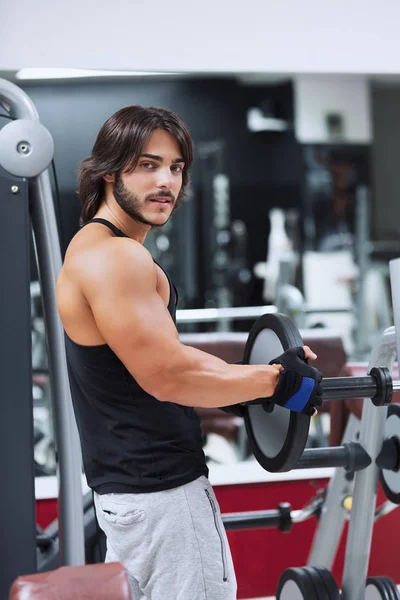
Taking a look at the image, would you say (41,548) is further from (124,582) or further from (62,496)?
(124,582)

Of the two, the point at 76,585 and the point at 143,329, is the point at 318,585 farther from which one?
the point at 76,585

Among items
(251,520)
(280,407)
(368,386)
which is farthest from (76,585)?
(251,520)

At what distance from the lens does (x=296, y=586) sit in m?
2.30

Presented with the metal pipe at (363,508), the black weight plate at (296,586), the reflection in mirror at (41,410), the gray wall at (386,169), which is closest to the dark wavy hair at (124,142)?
the metal pipe at (363,508)

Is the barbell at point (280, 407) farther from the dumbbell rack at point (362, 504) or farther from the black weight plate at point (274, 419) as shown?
the dumbbell rack at point (362, 504)

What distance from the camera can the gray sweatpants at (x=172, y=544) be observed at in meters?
1.57

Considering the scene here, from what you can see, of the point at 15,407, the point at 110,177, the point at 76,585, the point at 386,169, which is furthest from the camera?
the point at 386,169

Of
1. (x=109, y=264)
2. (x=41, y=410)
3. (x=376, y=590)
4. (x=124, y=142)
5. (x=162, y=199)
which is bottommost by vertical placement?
(x=376, y=590)

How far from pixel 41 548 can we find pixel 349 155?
6.39m

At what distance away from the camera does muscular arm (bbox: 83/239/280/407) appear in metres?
1.46

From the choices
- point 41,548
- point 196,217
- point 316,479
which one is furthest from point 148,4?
point 196,217

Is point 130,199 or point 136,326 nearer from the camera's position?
point 136,326

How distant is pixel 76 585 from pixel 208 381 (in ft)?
2.18

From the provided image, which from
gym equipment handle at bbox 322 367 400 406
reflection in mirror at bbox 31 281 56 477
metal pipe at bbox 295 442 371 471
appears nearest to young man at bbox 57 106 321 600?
gym equipment handle at bbox 322 367 400 406
